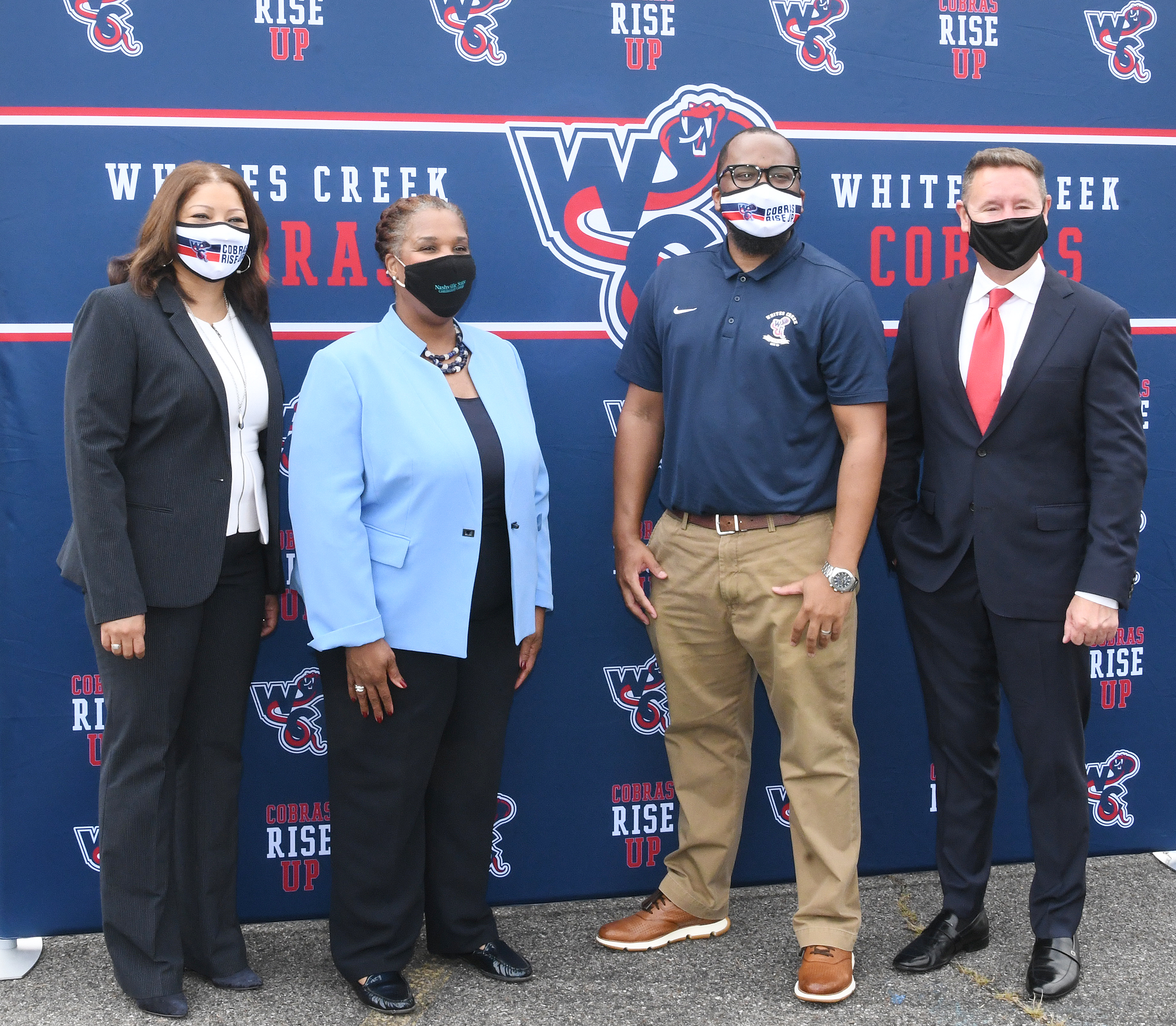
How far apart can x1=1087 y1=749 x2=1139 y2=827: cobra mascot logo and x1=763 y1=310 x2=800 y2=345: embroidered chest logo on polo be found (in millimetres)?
1710

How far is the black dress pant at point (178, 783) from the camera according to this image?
238cm

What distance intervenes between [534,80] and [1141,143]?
172cm

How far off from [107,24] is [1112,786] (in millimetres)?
3405

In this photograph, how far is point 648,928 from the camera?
9.14 ft

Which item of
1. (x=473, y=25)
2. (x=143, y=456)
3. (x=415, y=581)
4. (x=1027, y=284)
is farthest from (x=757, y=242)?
(x=143, y=456)

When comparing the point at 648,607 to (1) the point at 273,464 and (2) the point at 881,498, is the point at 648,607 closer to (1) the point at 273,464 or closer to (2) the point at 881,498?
(2) the point at 881,498

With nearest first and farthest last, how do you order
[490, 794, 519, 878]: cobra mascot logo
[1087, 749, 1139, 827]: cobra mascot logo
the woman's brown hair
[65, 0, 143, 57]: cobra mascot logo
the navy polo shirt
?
the woman's brown hair < the navy polo shirt < [65, 0, 143, 57]: cobra mascot logo < [490, 794, 519, 878]: cobra mascot logo < [1087, 749, 1139, 827]: cobra mascot logo

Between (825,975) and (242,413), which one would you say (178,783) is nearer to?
(242,413)

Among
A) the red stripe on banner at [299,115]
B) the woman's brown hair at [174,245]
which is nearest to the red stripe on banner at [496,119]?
the red stripe on banner at [299,115]

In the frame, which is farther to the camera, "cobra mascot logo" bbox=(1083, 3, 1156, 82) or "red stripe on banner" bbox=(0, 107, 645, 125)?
"cobra mascot logo" bbox=(1083, 3, 1156, 82)

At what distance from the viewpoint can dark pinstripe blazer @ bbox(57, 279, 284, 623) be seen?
2254 mm

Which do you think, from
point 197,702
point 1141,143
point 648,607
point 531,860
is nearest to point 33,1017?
point 197,702

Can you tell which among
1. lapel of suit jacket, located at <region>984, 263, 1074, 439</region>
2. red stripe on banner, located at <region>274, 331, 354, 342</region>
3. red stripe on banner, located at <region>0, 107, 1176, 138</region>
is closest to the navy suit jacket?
lapel of suit jacket, located at <region>984, 263, 1074, 439</region>

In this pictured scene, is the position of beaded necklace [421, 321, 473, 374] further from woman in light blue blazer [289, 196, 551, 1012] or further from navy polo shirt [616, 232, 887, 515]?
navy polo shirt [616, 232, 887, 515]
